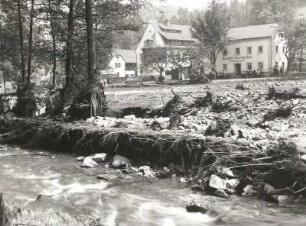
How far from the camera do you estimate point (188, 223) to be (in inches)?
346

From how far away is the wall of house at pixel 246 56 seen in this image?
214 ft

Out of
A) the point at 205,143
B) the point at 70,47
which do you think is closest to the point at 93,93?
the point at 70,47

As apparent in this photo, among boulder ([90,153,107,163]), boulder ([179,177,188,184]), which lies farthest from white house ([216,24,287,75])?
boulder ([179,177,188,184])

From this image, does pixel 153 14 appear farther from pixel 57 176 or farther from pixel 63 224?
pixel 63 224

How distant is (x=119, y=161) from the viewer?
13383mm

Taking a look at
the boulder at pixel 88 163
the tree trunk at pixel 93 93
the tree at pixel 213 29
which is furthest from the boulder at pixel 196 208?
the tree at pixel 213 29

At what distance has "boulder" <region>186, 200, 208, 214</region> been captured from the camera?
365 inches

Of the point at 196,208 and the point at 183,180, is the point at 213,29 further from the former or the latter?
the point at 196,208

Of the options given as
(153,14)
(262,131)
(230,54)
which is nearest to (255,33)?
(230,54)

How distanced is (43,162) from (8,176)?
183 cm

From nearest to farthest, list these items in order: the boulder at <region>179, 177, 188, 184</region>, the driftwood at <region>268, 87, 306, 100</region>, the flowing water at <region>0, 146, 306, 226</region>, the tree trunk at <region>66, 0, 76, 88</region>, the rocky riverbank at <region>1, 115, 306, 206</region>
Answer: the flowing water at <region>0, 146, 306, 226</region> → the rocky riverbank at <region>1, 115, 306, 206</region> → the boulder at <region>179, 177, 188, 184</region> → the driftwood at <region>268, 87, 306, 100</region> → the tree trunk at <region>66, 0, 76, 88</region>

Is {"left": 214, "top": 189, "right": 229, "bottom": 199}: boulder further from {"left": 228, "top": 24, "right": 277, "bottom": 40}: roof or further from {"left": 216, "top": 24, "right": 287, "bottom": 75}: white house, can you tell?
{"left": 228, "top": 24, "right": 277, "bottom": 40}: roof

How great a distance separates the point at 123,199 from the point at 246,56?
60.3 metres

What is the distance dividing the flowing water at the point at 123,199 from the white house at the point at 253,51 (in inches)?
2177
